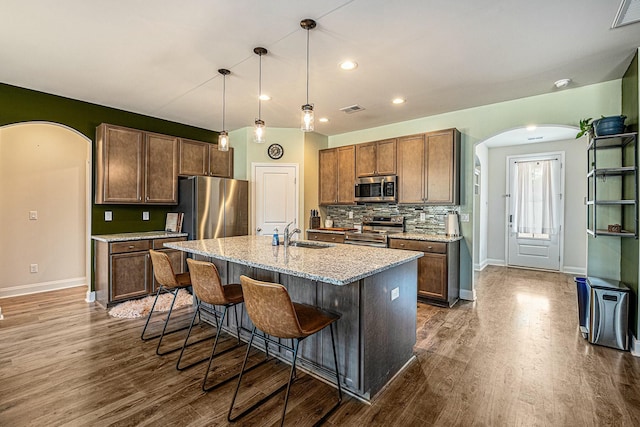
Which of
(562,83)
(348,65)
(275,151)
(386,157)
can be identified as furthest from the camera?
(275,151)

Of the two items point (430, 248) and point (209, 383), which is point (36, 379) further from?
point (430, 248)

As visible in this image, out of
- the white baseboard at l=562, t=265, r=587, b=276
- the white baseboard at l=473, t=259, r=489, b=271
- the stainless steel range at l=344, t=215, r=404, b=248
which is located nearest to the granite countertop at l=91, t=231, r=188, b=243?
the stainless steel range at l=344, t=215, r=404, b=248

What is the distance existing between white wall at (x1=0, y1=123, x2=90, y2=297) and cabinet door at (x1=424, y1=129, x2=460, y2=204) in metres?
4.67

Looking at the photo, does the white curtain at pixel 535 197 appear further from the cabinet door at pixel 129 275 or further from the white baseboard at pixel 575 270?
the cabinet door at pixel 129 275

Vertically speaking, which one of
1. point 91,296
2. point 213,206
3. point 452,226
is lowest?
point 91,296

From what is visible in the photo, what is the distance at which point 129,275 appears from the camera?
4.05 meters

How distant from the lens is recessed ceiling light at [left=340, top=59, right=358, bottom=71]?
116 inches

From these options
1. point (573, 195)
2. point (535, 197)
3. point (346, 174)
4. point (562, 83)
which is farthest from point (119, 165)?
→ point (573, 195)

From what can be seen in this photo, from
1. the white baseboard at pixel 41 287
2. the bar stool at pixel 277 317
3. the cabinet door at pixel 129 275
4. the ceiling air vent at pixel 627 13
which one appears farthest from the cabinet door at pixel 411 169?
the white baseboard at pixel 41 287

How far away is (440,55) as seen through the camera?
2793mm

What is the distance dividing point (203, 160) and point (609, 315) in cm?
536

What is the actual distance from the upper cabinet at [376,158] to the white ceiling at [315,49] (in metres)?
0.87

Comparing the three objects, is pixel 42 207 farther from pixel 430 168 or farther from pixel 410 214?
pixel 430 168

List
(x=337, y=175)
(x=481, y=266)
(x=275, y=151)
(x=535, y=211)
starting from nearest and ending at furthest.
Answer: (x=275, y=151), (x=337, y=175), (x=535, y=211), (x=481, y=266)
